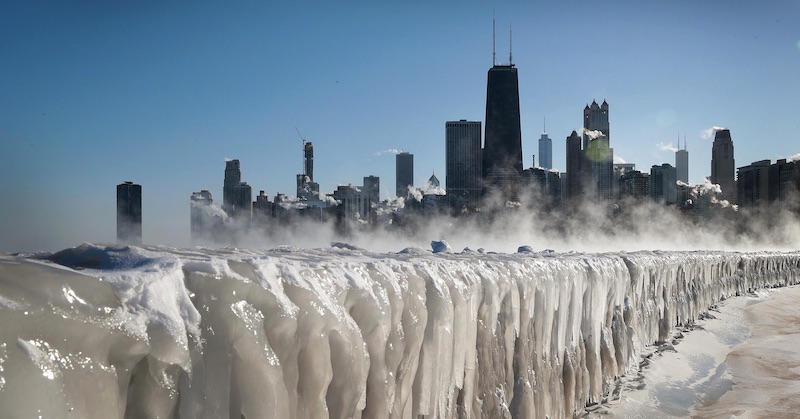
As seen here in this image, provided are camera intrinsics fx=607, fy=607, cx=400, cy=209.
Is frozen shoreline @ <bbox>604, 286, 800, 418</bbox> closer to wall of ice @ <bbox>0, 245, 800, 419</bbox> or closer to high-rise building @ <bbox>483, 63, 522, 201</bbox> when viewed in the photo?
wall of ice @ <bbox>0, 245, 800, 419</bbox>

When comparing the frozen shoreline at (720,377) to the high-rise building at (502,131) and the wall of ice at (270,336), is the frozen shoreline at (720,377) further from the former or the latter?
the high-rise building at (502,131)

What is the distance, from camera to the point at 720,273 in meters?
18.2

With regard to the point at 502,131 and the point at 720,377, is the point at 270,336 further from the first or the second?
the point at 502,131

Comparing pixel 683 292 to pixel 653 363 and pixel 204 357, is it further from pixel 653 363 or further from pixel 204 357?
pixel 204 357

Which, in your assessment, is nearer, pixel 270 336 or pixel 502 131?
pixel 270 336

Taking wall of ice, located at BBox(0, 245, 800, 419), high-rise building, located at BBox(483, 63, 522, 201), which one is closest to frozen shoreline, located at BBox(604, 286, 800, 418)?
wall of ice, located at BBox(0, 245, 800, 419)

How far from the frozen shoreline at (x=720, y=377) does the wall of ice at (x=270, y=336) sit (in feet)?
5.95

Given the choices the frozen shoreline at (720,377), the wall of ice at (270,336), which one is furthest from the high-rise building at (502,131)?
the wall of ice at (270,336)

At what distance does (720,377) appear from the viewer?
310 inches

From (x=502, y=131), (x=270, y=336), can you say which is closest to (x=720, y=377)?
(x=270, y=336)

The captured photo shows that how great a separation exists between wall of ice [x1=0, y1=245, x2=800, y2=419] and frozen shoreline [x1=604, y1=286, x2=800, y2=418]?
5.95 feet

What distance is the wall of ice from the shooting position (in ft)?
5.23

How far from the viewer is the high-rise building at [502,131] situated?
127188mm

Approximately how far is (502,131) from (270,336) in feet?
447
